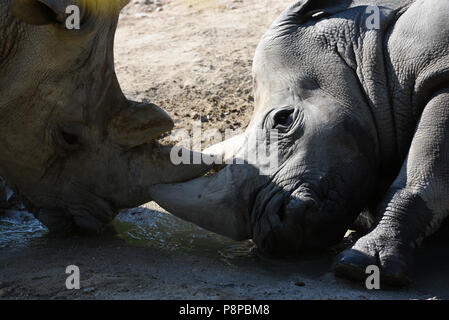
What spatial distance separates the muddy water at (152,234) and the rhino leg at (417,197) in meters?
0.89

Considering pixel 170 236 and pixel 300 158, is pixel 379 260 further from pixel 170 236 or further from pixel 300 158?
pixel 170 236

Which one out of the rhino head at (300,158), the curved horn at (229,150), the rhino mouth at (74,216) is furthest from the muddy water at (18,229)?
the curved horn at (229,150)

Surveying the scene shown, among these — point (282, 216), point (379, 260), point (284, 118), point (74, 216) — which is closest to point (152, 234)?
point (74, 216)

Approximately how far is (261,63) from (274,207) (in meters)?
1.03

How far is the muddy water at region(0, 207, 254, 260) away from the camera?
501 cm

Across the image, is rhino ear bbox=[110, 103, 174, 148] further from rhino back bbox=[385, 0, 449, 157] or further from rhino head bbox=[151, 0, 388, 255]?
rhino back bbox=[385, 0, 449, 157]

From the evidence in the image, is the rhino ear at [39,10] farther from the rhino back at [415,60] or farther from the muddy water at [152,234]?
the rhino back at [415,60]

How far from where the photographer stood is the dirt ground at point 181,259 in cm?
406

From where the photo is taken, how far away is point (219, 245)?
200 inches

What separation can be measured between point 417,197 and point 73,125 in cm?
202

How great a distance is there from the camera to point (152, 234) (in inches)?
211
